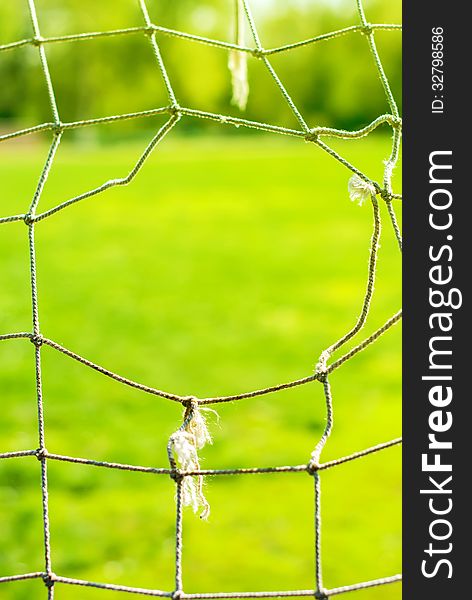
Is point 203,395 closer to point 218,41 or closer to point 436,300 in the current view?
point 218,41

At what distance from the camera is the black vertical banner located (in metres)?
1.24

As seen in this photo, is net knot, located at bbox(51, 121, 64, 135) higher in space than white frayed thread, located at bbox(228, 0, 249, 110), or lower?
lower

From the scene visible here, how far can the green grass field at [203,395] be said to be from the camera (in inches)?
92.2

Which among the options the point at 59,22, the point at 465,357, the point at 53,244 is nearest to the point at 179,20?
the point at 59,22

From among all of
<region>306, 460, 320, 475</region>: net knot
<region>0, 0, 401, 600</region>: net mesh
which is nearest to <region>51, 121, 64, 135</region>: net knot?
<region>0, 0, 401, 600</region>: net mesh

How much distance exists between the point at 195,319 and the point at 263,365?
97cm

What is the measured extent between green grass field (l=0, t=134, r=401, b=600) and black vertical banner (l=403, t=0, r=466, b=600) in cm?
101

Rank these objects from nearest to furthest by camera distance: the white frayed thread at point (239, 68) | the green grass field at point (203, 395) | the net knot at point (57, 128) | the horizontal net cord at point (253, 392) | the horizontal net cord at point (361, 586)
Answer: the horizontal net cord at point (361, 586) → the horizontal net cord at point (253, 392) → the net knot at point (57, 128) → the white frayed thread at point (239, 68) → the green grass field at point (203, 395)

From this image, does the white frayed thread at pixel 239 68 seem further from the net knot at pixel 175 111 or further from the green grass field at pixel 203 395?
the green grass field at pixel 203 395

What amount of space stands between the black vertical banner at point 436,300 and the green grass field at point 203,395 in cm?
101

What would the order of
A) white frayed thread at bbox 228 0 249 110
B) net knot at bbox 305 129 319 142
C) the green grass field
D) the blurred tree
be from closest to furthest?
net knot at bbox 305 129 319 142 < white frayed thread at bbox 228 0 249 110 < the green grass field < the blurred tree

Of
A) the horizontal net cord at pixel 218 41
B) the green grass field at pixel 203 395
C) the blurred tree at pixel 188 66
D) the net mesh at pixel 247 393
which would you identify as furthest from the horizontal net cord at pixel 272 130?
the blurred tree at pixel 188 66

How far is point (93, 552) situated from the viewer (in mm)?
2334

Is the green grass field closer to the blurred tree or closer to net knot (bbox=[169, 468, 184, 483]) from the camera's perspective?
net knot (bbox=[169, 468, 184, 483])
